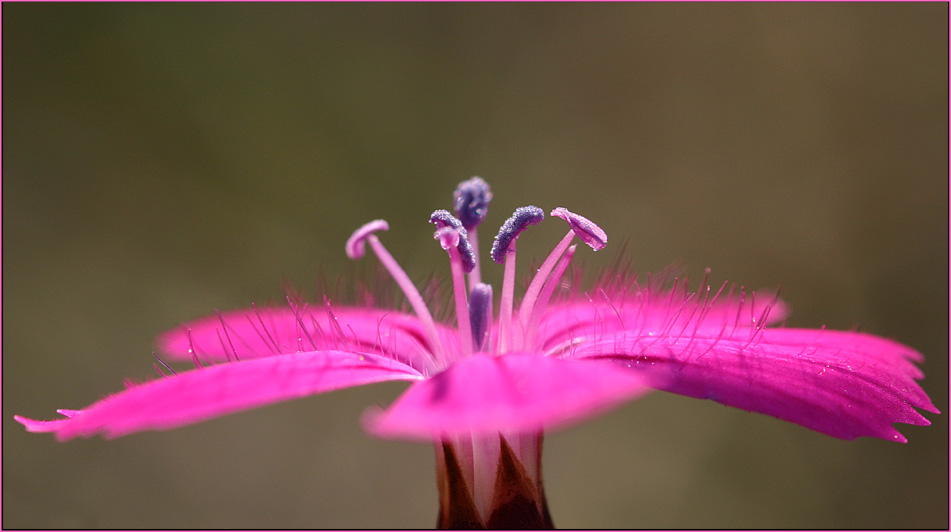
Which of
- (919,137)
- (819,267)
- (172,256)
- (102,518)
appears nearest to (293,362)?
(102,518)

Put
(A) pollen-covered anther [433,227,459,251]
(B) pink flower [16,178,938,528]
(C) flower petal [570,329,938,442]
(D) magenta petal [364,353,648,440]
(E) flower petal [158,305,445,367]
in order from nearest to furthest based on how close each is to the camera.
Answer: (D) magenta petal [364,353,648,440] → (B) pink flower [16,178,938,528] → (C) flower petal [570,329,938,442] → (A) pollen-covered anther [433,227,459,251] → (E) flower petal [158,305,445,367]

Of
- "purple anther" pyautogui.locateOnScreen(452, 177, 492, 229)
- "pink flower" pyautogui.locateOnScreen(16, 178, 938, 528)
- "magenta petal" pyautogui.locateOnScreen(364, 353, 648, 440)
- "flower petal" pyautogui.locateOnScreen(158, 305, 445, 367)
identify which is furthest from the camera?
"purple anther" pyautogui.locateOnScreen(452, 177, 492, 229)

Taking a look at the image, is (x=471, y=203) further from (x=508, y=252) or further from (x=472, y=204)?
(x=508, y=252)

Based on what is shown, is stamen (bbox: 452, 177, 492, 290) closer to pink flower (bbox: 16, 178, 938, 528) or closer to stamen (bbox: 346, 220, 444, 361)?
pink flower (bbox: 16, 178, 938, 528)

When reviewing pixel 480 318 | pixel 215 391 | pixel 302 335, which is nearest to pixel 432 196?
pixel 302 335

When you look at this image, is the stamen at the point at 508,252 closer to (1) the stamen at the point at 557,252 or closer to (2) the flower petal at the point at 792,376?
(1) the stamen at the point at 557,252

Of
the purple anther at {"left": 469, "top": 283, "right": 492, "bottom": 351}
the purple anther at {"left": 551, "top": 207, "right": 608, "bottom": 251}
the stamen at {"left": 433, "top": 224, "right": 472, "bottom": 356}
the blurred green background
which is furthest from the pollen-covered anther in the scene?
the blurred green background

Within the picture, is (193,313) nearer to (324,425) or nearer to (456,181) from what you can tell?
(324,425)

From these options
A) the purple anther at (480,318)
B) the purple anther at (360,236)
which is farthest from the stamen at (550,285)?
the purple anther at (360,236)
